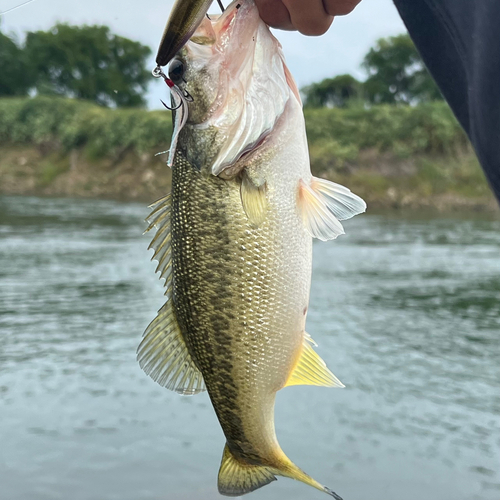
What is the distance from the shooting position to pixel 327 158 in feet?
82.8

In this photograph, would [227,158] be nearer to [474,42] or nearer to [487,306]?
[474,42]

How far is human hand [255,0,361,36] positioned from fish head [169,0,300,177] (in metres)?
0.03

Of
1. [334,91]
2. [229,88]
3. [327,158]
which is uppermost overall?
[334,91]

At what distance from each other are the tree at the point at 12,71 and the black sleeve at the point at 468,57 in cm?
4265

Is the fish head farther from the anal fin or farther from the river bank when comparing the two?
the river bank

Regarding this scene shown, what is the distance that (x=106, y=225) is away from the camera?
1755cm

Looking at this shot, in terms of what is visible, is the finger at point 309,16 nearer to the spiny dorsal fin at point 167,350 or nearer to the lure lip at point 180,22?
the lure lip at point 180,22

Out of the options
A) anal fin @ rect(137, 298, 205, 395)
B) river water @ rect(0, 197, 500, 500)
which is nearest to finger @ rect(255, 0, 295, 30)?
anal fin @ rect(137, 298, 205, 395)

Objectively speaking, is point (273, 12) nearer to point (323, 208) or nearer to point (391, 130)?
point (323, 208)

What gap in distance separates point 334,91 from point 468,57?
39.3m

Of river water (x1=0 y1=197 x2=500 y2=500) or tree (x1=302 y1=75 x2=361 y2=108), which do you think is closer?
river water (x1=0 y1=197 x2=500 y2=500)

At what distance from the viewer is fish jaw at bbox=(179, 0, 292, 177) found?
1265 mm

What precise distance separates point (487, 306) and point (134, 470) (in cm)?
731

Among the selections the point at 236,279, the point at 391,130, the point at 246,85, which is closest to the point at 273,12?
the point at 246,85
